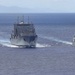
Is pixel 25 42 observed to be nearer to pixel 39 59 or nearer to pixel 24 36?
pixel 24 36

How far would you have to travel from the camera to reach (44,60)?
101500 millimetres

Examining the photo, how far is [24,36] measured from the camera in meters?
130

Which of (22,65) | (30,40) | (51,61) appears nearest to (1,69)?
(22,65)

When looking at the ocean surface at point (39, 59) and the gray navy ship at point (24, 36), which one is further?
the gray navy ship at point (24, 36)

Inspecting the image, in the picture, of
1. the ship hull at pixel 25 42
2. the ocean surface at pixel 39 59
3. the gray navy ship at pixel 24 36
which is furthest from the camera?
the gray navy ship at pixel 24 36

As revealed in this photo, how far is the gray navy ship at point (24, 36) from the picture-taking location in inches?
5094

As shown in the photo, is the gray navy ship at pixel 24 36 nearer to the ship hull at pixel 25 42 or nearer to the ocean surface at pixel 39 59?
the ship hull at pixel 25 42

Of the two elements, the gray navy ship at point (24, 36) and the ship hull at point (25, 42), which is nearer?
the ship hull at point (25, 42)

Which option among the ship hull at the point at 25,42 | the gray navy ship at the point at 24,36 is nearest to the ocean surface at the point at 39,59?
the ship hull at the point at 25,42

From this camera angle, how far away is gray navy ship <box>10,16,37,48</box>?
12938cm

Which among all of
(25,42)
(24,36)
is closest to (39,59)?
(25,42)

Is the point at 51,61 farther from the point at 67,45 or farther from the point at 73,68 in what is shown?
the point at 67,45

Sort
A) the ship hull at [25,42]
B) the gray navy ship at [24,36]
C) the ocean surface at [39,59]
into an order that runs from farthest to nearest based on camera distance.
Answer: the gray navy ship at [24,36]
the ship hull at [25,42]
the ocean surface at [39,59]

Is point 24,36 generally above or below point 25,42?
above
